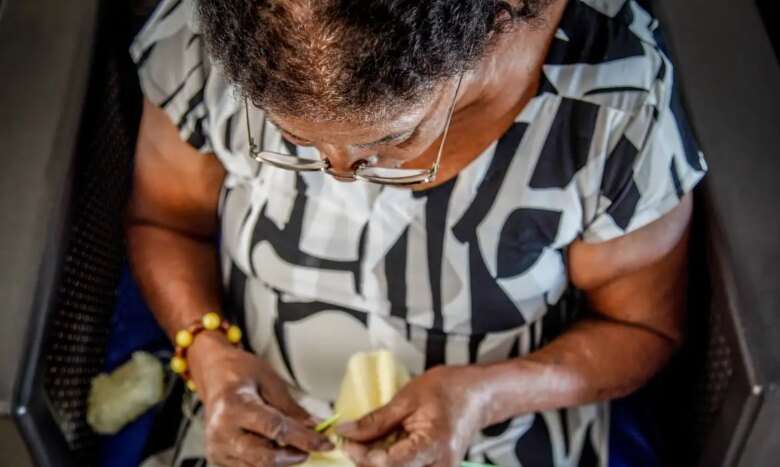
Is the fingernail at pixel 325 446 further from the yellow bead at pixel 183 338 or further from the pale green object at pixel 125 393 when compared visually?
the pale green object at pixel 125 393

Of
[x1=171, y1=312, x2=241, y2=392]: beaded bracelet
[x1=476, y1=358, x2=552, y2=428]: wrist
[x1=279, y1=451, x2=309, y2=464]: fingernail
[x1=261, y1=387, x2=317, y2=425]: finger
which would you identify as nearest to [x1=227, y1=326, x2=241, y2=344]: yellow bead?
[x1=171, y1=312, x2=241, y2=392]: beaded bracelet

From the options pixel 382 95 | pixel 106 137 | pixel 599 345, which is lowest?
pixel 599 345

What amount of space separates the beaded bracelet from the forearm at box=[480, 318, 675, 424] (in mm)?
329

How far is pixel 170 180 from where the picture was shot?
110cm

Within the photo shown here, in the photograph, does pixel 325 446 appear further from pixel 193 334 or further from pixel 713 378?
pixel 713 378

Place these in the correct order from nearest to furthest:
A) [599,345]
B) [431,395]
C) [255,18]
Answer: [255,18] → [431,395] → [599,345]

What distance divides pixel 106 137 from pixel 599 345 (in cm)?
69

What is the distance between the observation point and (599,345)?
3.58 ft

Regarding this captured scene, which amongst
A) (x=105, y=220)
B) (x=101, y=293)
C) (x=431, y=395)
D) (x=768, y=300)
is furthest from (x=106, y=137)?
(x=768, y=300)

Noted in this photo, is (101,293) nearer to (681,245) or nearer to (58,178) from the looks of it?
(58,178)

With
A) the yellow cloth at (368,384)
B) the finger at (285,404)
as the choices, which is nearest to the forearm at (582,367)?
the yellow cloth at (368,384)

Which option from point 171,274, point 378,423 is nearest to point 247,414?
point 378,423

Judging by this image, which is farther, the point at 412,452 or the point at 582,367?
the point at 582,367

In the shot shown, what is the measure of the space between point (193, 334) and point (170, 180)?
20 cm
